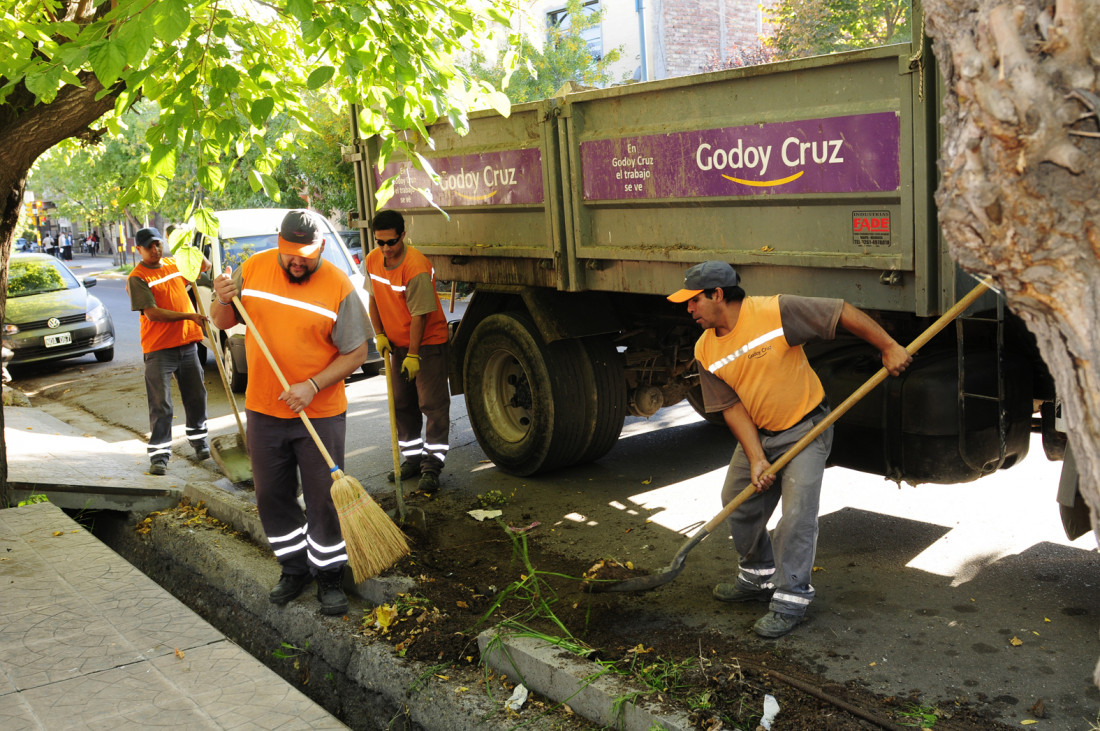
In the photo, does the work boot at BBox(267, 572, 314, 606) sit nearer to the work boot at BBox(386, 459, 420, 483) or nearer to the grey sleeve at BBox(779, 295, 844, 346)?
the work boot at BBox(386, 459, 420, 483)

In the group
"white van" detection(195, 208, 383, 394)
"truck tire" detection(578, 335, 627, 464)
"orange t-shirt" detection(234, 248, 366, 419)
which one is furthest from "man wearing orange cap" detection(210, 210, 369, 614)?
"white van" detection(195, 208, 383, 394)

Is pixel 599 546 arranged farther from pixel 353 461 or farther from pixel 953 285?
pixel 353 461

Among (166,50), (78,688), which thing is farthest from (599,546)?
(166,50)

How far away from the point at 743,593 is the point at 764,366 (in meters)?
1.05

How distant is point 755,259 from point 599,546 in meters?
1.76

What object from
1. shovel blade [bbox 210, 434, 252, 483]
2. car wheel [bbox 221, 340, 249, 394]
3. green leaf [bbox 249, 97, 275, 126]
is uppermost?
green leaf [bbox 249, 97, 275, 126]

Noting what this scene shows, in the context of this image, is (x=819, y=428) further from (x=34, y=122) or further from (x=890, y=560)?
(x=34, y=122)

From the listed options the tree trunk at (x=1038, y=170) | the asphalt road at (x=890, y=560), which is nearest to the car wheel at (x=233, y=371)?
the asphalt road at (x=890, y=560)

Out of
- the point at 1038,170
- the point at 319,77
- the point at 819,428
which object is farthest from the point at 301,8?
the point at 1038,170

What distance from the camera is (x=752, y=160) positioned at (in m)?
4.60

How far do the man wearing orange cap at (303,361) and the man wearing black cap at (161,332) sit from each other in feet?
9.48

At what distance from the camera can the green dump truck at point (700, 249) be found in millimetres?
4090

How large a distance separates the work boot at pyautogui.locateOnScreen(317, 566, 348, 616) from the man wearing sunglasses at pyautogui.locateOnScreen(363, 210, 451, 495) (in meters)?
1.77

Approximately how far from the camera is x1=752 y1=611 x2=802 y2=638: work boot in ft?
13.1
